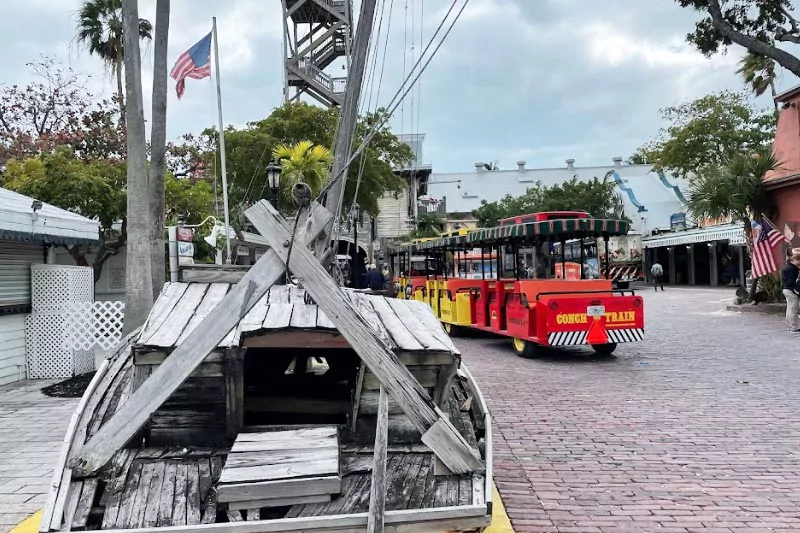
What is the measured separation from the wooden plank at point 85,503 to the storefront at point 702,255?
2862 cm

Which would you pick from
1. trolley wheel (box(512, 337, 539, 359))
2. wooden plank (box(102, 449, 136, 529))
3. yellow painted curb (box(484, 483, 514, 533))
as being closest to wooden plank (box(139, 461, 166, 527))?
wooden plank (box(102, 449, 136, 529))

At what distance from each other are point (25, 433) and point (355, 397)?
4.65 metres

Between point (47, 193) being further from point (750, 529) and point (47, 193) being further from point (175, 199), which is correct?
point (750, 529)

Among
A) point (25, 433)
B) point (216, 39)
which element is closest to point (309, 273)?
point (25, 433)

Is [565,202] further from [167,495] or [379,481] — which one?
[167,495]

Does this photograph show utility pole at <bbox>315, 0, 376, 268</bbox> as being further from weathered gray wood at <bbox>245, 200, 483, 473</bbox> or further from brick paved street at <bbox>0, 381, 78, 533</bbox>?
weathered gray wood at <bbox>245, 200, 483, 473</bbox>

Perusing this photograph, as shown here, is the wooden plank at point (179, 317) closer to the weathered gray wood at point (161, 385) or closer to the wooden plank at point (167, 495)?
the weathered gray wood at point (161, 385)

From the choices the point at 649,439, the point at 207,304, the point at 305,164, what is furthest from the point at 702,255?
the point at 207,304

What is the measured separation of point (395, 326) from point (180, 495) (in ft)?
4.87

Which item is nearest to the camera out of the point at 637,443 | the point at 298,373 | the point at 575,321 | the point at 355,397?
the point at 355,397

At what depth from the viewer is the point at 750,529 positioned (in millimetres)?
Result: 3949

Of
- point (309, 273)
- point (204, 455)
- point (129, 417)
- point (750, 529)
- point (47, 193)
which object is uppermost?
point (47, 193)

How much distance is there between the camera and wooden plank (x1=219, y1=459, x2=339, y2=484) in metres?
2.95

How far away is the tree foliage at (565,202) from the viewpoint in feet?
132
